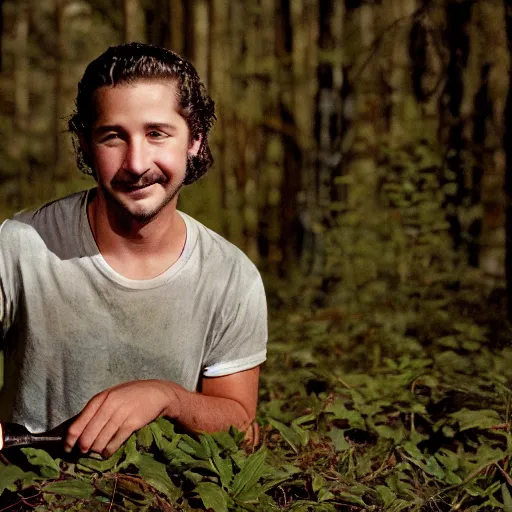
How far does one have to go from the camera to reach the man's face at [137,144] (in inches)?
92.2

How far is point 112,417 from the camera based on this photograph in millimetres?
2145

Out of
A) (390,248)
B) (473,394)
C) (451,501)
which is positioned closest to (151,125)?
(451,501)

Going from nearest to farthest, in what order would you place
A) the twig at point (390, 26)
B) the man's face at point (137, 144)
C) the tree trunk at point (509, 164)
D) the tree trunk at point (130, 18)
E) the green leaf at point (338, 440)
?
the man's face at point (137, 144), the green leaf at point (338, 440), the tree trunk at point (509, 164), the twig at point (390, 26), the tree trunk at point (130, 18)

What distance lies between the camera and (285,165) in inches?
383

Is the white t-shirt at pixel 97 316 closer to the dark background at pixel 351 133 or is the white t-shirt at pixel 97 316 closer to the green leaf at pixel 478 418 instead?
the dark background at pixel 351 133

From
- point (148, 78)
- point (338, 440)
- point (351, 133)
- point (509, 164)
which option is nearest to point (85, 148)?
point (148, 78)

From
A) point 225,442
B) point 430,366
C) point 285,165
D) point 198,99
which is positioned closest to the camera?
point 225,442

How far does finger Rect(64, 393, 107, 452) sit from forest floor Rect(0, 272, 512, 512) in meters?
0.07

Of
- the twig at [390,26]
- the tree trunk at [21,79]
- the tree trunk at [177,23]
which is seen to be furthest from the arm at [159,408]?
the tree trunk at [21,79]

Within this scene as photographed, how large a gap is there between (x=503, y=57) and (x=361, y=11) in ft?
9.75

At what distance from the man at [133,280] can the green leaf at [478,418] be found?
0.71 meters

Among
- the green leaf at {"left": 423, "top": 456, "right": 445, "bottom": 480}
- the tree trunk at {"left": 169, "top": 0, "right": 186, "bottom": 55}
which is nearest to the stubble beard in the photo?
the green leaf at {"left": 423, "top": 456, "right": 445, "bottom": 480}

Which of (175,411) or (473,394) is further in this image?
(473,394)

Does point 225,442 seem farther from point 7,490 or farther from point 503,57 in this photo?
point 503,57
